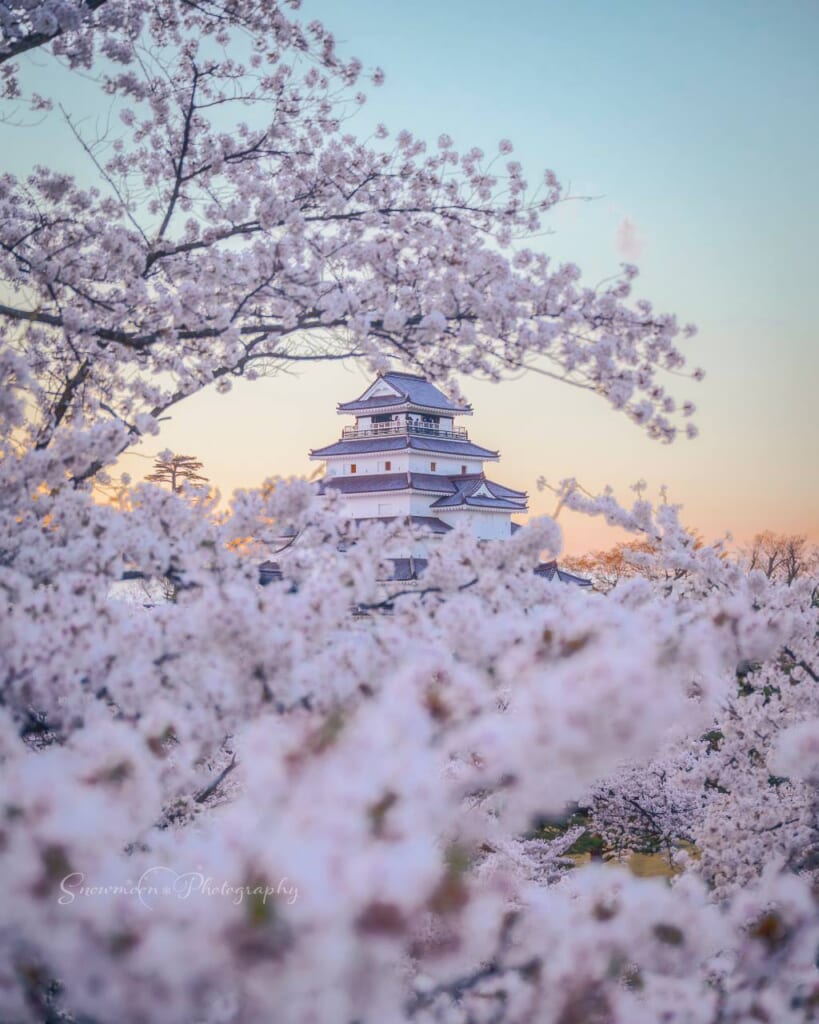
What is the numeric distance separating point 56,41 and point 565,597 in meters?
4.55

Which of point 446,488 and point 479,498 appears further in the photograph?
point 446,488

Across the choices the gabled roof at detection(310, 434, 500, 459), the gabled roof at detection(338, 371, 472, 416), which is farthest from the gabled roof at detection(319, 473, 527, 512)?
the gabled roof at detection(338, 371, 472, 416)

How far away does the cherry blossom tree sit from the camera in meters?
1.44

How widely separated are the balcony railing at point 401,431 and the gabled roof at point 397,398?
749 millimetres

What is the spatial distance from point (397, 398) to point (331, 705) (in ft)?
88.4

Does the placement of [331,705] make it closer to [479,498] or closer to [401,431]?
[479,498]

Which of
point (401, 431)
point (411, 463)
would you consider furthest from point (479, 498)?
point (401, 431)

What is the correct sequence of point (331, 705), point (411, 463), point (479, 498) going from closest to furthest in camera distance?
point (331, 705) → point (479, 498) → point (411, 463)

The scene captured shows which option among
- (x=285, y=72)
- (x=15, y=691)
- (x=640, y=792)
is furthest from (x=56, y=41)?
(x=640, y=792)

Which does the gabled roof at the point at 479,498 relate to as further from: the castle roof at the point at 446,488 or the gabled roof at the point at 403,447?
the gabled roof at the point at 403,447

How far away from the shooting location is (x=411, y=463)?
28.5 meters

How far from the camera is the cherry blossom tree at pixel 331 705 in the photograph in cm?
144

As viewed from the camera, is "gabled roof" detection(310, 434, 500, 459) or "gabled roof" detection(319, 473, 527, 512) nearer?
"gabled roof" detection(319, 473, 527, 512)

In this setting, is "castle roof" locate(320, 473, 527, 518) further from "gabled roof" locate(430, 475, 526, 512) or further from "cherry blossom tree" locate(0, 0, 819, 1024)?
"cherry blossom tree" locate(0, 0, 819, 1024)
